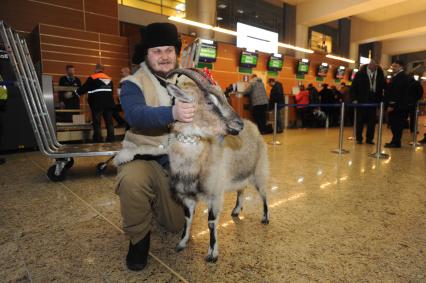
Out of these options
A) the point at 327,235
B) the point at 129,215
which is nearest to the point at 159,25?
the point at 129,215

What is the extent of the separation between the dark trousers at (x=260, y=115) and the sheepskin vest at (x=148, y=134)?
712 centimetres

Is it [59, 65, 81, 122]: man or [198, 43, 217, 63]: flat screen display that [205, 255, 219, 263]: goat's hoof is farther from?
[198, 43, 217, 63]: flat screen display

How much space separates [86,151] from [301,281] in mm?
2761

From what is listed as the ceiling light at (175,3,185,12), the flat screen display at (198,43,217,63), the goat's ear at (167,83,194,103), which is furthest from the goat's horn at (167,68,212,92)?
the ceiling light at (175,3,185,12)

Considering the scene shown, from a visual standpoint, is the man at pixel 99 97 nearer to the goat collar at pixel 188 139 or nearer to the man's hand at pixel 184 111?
the goat collar at pixel 188 139

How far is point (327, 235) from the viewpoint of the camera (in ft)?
6.56

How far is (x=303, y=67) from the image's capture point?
1355 centimetres

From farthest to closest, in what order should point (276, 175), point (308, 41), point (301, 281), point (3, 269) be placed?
point (308, 41)
point (276, 175)
point (3, 269)
point (301, 281)

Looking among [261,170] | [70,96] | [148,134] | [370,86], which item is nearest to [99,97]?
[70,96]

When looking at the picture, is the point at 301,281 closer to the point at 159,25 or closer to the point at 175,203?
the point at 175,203

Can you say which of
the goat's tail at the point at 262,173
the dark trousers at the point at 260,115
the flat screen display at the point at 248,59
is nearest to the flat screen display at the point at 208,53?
the flat screen display at the point at 248,59

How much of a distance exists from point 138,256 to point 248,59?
10.6 meters

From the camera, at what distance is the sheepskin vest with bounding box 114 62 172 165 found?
169 cm

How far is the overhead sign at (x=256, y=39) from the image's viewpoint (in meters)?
11.4
